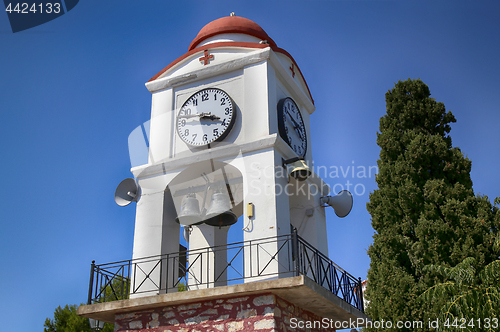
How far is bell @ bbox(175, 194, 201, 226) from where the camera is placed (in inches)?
335

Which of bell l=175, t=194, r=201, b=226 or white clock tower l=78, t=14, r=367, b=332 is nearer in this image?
white clock tower l=78, t=14, r=367, b=332

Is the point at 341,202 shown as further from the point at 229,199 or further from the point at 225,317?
the point at 225,317

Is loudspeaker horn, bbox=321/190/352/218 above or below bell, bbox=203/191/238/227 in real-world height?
above

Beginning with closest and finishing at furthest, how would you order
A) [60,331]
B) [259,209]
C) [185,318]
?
[185,318] → [259,209] → [60,331]

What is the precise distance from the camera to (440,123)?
12594mm

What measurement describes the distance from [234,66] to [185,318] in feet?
15.4

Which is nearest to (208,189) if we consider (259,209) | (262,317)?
(259,209)

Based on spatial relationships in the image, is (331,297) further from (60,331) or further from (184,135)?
(60,331)

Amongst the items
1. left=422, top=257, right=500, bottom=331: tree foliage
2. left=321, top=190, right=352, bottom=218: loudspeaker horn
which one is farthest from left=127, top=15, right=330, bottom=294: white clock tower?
left=422, top=257, right=500, bottom=331: tree foliage

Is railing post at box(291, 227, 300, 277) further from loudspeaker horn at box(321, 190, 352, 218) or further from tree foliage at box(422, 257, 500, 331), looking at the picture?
tree foliage at box(422, 257, 500, 331)

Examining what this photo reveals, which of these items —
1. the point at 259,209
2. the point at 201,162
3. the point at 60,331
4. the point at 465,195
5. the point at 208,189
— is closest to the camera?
the point at 259,209

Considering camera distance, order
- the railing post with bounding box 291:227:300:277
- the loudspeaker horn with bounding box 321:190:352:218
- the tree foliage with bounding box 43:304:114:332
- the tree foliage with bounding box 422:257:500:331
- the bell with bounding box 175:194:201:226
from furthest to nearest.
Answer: the tree foliage with bounding box 43:304:114:332 → the loudspeaker horn with bounding box 321:190:352:218 → the bell with bounding box 175:194:201:226 → the railing post with bounding box 291:227:300:277 → the tree foliage with bounding box 422:257:500:331

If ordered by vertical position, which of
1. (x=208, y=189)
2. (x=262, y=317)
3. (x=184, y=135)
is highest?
(x=184, y=135)

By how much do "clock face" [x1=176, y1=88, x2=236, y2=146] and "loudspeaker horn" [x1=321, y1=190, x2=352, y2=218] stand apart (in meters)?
2.50
